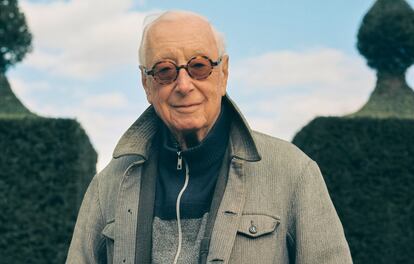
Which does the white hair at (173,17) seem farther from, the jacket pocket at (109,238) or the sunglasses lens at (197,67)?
the jacket pocket at (109,238)

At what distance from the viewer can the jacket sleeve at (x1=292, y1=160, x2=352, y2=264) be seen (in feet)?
10.4

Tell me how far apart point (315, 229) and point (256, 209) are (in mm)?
243

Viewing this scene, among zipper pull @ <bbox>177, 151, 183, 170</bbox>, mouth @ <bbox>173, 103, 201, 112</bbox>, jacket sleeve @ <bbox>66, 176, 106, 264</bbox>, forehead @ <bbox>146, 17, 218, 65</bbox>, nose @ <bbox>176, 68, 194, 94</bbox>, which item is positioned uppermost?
forehead @ <bbox>146, 17, 218, 65</bbox>

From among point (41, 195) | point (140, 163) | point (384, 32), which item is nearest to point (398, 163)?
point (384, 32)

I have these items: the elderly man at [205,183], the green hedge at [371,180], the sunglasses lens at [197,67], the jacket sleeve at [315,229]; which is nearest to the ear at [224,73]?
the elderly man at [205,183]

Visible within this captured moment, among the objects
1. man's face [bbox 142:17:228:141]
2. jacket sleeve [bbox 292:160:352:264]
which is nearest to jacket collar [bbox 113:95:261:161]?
man's face [bbox 142:17:228:141]

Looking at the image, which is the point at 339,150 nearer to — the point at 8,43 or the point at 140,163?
the point at 8,43

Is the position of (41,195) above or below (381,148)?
below

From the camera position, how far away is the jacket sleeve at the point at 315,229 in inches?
125

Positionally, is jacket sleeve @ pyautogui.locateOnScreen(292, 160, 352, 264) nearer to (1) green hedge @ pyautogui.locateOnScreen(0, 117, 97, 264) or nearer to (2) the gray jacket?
(2) the gray jacket

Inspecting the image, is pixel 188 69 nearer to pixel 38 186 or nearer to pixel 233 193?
pixel 233 193

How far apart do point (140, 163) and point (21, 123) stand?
7.59 meters

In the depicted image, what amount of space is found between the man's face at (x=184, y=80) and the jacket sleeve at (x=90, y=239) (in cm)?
59

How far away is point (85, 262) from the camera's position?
3541 millimetres
